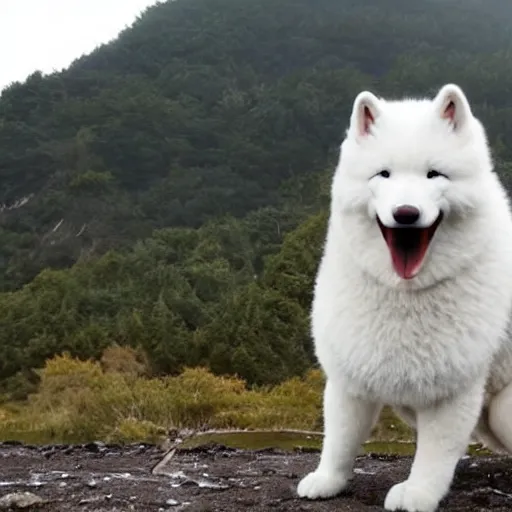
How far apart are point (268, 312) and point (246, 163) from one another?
45.9m

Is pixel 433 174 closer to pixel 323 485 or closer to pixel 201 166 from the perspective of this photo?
pixel 323 485

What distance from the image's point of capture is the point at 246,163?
6875cm

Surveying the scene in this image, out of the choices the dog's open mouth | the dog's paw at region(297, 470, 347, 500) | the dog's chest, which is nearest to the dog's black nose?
the dog's open mouth

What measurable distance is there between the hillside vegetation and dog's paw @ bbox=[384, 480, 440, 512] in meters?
14.2

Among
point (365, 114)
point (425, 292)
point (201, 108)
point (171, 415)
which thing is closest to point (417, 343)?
point (425, 292)

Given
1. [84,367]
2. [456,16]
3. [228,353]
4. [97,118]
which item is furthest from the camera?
[456,16]

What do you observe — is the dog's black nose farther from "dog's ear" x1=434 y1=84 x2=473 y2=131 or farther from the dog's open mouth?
"dog's ear" x1=434 y1=84 x2=473 y2=131

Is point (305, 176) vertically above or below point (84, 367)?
above

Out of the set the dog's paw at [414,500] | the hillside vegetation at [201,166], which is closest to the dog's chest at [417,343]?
the dog's paw at [414,500]

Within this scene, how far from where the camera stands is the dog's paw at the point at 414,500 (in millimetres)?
4062

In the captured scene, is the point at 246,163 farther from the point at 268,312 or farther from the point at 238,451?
the point at 238,451

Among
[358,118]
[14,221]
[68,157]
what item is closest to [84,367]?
[358,118]

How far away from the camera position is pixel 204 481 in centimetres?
508

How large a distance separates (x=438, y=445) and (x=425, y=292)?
0.70m
